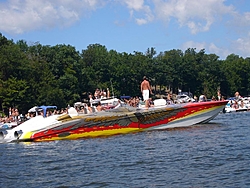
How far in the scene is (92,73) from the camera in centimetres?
9388

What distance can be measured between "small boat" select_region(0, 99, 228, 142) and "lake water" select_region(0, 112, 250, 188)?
909 mm

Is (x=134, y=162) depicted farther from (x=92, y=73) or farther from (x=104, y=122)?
(x=92, y=73)

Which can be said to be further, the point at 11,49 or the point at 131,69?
the point at 131,69

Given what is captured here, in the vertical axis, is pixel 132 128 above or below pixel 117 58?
below

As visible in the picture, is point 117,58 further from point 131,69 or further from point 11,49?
point 11,49

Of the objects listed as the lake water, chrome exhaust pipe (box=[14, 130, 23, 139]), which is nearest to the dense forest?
chrome exhaust pipe (box=[14, 130, 23, 139])

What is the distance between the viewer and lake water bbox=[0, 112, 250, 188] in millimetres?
11406

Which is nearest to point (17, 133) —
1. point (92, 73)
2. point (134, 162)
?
point (134, 162)

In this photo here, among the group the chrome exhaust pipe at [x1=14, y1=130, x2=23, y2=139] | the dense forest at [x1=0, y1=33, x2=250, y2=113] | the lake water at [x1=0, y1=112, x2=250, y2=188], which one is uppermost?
the dense forest at [x1=0, y1=33, x2=250, y2=113]

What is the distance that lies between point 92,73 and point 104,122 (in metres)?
73.1

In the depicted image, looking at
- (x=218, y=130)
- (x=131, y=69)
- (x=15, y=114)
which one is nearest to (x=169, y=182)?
(x=218, y=130)

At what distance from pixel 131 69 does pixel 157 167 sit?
8890cm

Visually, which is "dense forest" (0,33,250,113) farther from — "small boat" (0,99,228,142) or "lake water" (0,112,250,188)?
"lake water" (0,112,250,188)

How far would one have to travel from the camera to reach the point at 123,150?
16.1 meters
